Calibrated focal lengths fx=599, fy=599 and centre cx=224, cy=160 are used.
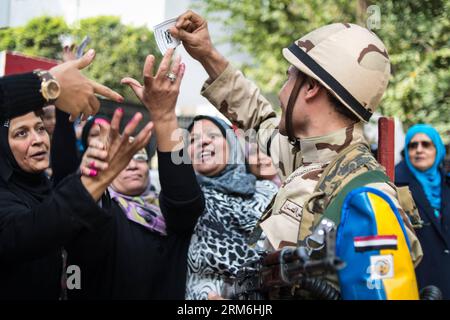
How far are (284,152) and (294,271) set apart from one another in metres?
1.10

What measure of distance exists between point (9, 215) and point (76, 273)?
2.87 ft

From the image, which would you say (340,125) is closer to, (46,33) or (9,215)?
(9,215)

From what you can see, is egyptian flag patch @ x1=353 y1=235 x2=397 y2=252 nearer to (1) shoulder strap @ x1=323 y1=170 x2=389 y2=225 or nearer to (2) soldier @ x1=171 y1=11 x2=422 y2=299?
(2) soldier @ x1=171 y1=11 x2=422 y2=299

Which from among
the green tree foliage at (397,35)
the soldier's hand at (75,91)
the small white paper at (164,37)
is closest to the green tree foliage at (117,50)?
the green tree foliage at (397,35)

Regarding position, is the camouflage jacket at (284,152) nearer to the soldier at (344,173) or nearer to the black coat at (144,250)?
the soldier at (344,173)

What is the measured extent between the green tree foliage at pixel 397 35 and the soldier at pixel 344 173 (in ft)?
8.30

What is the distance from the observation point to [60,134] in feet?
11.7

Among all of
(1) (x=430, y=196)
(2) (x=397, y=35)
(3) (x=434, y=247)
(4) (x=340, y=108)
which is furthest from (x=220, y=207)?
(2) (x=397, y=35)

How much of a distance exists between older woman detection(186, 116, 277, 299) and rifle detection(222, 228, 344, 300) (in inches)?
32.1

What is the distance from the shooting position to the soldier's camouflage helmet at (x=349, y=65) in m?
2.20

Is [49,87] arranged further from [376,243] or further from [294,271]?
[376,243]

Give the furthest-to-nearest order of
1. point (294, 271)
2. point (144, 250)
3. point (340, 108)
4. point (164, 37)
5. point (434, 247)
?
point (434, 247) → point (144, 250) → point (164, 37) → point (340, 108) → point (294, 271)

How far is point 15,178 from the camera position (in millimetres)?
2885

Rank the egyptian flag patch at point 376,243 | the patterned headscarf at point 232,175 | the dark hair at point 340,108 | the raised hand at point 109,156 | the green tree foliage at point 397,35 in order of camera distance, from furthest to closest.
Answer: the green tree foliage at point 397,35 → the patterned headscarf at point 232,175 → the dark hair at point 340,108 → the raised hand at point 109,156 → the egyptian flag patch at point 376,243
